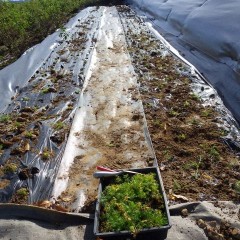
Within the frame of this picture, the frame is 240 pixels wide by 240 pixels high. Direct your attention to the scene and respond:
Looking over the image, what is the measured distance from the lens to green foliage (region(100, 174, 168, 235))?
2471 millimetres

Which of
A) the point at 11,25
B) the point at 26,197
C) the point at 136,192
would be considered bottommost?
the point at 26,197

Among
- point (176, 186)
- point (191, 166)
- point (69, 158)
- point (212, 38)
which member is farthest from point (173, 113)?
point (212, 38)

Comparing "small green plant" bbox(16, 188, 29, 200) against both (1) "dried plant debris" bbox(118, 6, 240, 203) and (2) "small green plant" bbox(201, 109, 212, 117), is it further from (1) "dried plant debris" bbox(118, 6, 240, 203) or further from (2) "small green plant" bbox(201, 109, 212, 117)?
(2) "small green plant" bbox(201, 109, 212, 117)

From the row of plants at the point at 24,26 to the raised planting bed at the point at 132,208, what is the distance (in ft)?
18.3

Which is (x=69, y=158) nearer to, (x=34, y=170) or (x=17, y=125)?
(x=34, y=170)

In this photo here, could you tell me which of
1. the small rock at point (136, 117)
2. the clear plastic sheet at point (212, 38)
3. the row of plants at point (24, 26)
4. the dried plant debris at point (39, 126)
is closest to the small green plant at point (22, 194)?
the dried plant debris at point (39, 126)

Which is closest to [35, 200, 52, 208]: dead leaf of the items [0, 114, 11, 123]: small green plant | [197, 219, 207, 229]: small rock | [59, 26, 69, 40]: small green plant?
[197, 219, 207, 229]: small rock

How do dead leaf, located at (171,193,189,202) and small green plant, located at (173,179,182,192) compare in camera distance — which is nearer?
dead leaf, located at (171,193,189,202)

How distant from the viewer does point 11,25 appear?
984 centimetres

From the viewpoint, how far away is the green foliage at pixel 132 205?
247cm

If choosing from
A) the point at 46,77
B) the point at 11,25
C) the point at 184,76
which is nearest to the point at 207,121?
the point at 184,76

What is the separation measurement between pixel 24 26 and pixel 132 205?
913cm

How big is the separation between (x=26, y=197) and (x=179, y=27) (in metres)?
7.07

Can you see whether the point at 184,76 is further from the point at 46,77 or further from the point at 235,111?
the point at 46,77
